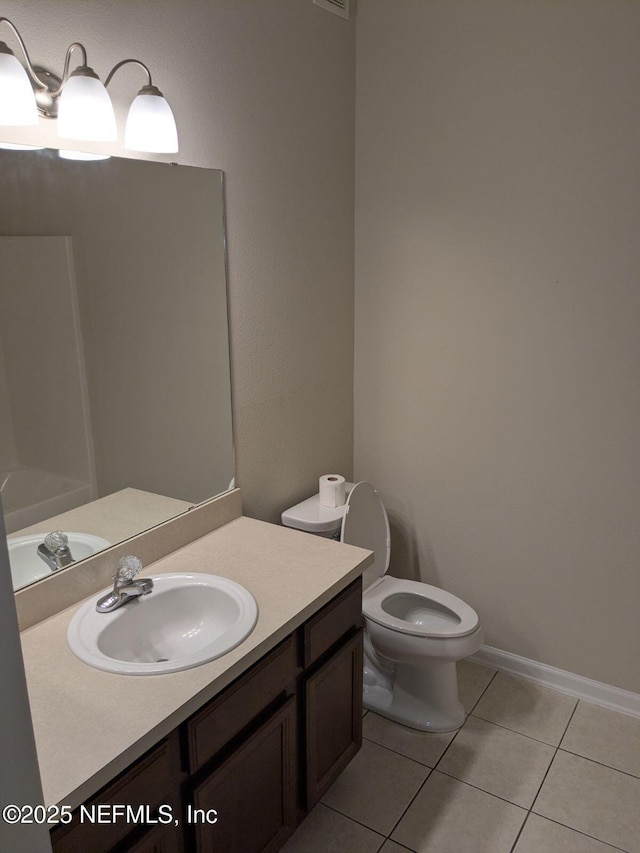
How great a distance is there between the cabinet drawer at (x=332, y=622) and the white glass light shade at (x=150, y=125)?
131cm

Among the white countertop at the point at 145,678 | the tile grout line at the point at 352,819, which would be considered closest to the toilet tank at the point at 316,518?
the white countertop at the point at 145,678

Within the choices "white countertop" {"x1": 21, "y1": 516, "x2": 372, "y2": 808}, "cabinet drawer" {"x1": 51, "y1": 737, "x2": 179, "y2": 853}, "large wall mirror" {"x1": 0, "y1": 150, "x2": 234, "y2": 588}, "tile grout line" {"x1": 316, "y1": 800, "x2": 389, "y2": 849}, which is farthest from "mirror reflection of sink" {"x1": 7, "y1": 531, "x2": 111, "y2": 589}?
"tile grout line" {"x1": 316, "y1": 800, "x2": 389, "y2": 849}

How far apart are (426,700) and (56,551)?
4.89 feet

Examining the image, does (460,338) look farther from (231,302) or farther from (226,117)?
(226,117)

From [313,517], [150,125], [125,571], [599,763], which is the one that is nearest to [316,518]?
[313,517]

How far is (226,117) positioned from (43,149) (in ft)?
2.26

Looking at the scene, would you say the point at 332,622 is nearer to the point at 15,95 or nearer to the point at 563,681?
the point at 563,681

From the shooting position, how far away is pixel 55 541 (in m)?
1.75

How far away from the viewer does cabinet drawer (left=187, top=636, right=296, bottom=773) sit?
148cm

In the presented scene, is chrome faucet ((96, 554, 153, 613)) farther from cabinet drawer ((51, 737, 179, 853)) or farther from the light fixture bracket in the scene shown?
the light fixture bracket

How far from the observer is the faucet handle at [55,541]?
5.69ft

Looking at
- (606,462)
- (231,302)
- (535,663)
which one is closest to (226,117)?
(231,302)

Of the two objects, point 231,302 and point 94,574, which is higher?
point 231,302

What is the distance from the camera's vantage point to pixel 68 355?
5.73 ft
